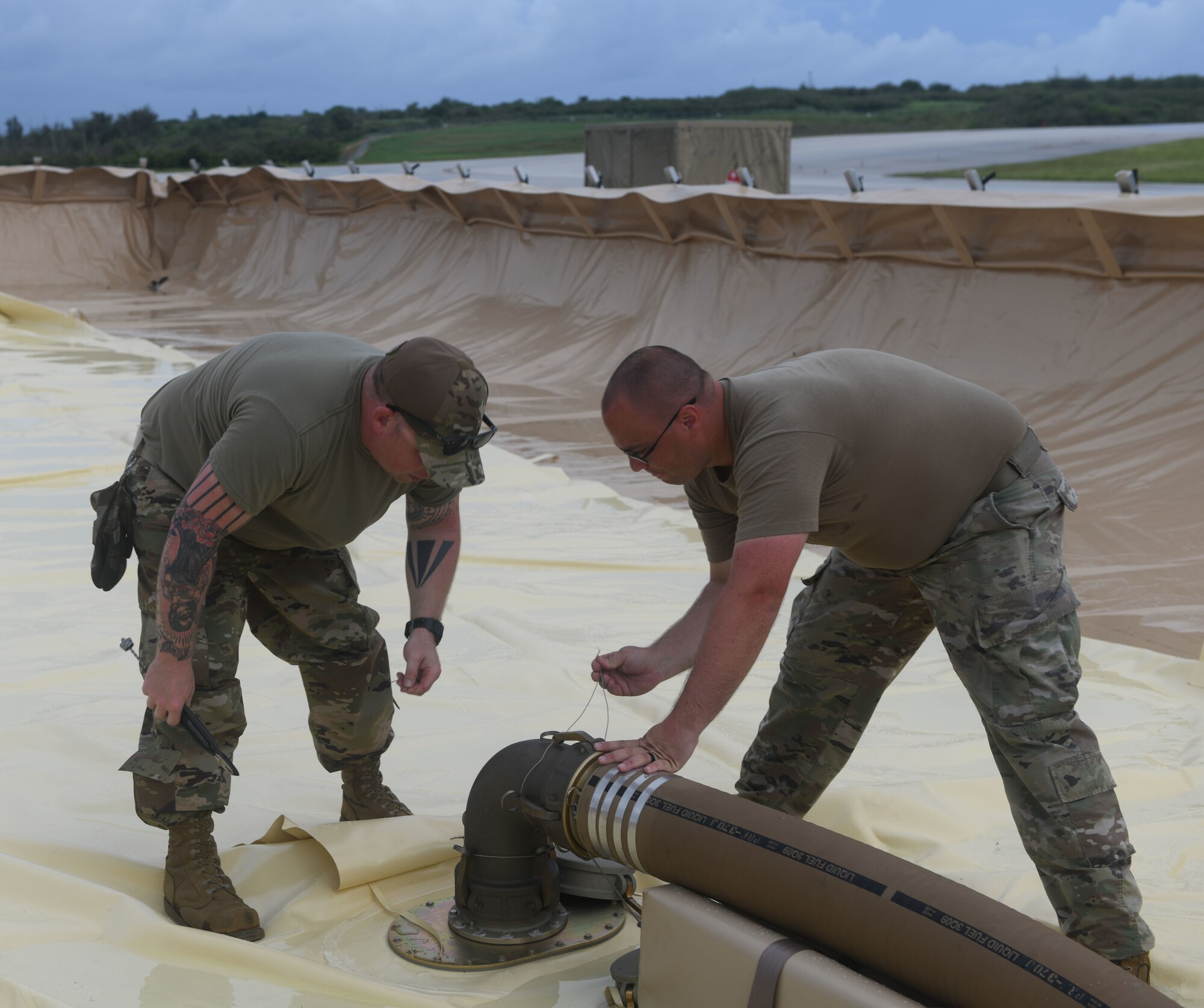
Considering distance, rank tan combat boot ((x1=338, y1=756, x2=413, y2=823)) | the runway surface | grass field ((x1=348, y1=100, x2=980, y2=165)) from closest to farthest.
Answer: tan combat boot ((x1=338, y1=756, x2=413, y2=823)) → the runway surface → grass field ((x1=348, y1=100, x2=980, y2=165))

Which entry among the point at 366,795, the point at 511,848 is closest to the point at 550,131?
the point at 366,795

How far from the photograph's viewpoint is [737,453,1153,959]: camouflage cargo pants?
2350 millimetres

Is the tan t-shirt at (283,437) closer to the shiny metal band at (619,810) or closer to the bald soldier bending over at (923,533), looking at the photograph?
the bald soldier bending over at (923,533)

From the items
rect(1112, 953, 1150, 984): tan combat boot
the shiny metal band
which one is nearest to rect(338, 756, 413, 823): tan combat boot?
the shiny metal band

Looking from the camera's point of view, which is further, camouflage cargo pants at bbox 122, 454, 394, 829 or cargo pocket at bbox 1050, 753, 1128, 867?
camouflage cargo pants at bbox 122, 454, 394, 829

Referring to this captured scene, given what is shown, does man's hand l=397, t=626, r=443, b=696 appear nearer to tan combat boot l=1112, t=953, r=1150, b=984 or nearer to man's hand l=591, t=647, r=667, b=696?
man's hand l=591, t=647, r=667, b=696

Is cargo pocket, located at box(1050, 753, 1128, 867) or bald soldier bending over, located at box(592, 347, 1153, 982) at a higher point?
bald soldier bending over, located at box(592, 347, 1153, 982)

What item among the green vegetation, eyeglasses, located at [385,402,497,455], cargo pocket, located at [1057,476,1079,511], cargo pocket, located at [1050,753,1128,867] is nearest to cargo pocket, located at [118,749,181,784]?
eyeglasses, located at [385,402,497,455]

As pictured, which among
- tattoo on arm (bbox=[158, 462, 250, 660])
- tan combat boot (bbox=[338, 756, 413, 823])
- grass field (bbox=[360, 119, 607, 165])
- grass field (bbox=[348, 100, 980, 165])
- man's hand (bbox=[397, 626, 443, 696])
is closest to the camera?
tattoo on arm (bbox=[158, 462, 250, 660])

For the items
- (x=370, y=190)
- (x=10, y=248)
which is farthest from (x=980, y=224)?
(x=10, y=248)

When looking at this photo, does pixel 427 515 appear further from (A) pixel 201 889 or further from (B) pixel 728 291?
(B) pixel 728 291

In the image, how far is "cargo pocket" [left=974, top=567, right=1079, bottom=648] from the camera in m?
2.40

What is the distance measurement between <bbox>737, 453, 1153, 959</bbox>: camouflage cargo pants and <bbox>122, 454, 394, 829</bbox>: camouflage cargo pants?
1.16 meters

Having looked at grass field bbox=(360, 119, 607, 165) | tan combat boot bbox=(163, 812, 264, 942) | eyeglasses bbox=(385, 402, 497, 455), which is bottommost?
tan combat boot bbox=(163, 812, 264, 942)
